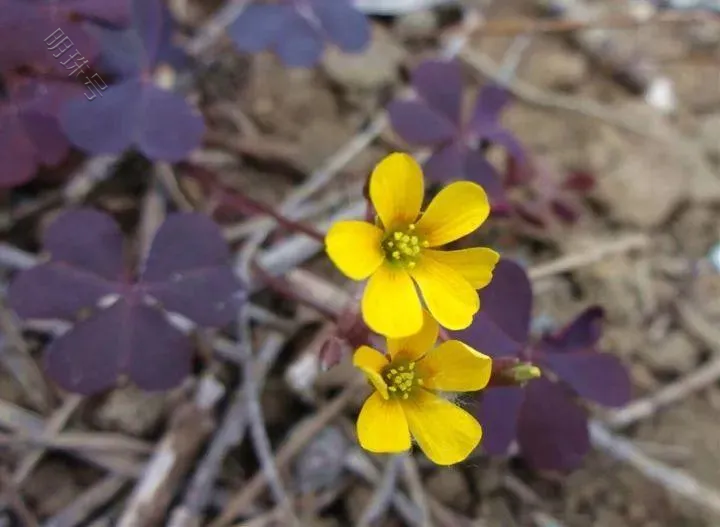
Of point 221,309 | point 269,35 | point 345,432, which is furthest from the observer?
point 269,35

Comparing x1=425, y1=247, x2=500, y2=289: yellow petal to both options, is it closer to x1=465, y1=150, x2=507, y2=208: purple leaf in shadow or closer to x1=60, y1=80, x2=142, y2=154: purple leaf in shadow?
x1=465, y1=150, x2=507, y2=208: purple leaf in shadow

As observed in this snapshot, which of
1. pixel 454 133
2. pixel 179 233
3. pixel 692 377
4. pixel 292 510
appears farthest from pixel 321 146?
pixel 692 377

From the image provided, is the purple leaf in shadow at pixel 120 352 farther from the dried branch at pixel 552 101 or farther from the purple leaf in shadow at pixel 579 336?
the dried branch at pixel 552 101

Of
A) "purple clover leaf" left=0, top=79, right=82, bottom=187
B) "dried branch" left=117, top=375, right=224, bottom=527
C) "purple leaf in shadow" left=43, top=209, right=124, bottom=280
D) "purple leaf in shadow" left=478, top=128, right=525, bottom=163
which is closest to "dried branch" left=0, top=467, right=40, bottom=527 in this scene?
"dried branch" left=117, top=375, right=224, bottom=527

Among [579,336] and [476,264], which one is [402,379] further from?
[579,336]

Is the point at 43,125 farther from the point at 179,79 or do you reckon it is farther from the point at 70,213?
the point at 179,79

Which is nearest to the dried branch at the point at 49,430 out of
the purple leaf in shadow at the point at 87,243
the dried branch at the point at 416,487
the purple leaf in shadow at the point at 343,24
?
Answer: the purple leaf in shadow at the point at 87,243
